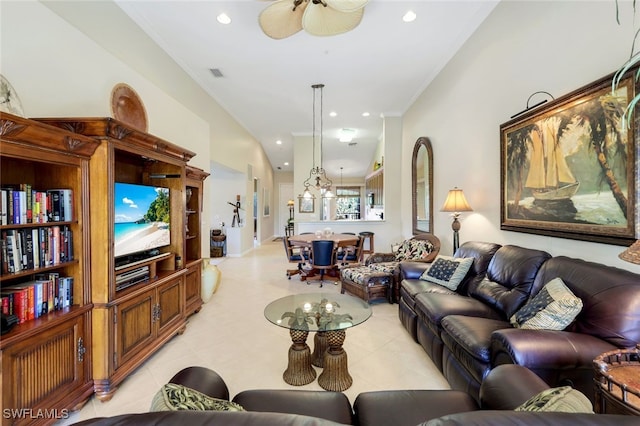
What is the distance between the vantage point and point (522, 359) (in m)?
1.40

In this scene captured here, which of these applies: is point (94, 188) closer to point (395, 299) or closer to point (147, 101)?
point (147, 101)

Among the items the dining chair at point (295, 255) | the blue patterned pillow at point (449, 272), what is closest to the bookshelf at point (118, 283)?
the dining chair at point (295, 255)

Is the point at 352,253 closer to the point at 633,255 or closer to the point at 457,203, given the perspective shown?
the point at 457,203

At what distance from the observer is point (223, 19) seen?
10.3 ft

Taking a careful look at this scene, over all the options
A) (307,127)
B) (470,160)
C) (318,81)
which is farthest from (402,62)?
(307,127)

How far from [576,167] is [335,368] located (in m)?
2.41

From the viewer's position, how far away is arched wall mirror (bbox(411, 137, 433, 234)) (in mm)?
4812

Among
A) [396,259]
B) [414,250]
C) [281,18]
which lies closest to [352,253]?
[396,259]

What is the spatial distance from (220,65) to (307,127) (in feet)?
11.0

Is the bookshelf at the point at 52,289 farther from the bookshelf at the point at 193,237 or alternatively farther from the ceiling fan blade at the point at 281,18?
the ceiling fan blade at the point at 281,18

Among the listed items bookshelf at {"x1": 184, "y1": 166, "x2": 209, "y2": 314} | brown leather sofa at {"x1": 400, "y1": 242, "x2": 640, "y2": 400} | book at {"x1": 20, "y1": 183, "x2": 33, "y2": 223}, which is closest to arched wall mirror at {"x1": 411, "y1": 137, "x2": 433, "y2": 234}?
brown leather sofa at {"x1": 400, "y1": 242, "x2": 640, "y2": 400}

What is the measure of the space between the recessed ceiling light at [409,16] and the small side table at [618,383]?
11.4 feet

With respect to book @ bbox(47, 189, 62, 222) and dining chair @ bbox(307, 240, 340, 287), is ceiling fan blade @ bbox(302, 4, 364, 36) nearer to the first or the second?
book @ bbox(47, 189, 62, 222)

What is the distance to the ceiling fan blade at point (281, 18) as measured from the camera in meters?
2.47
